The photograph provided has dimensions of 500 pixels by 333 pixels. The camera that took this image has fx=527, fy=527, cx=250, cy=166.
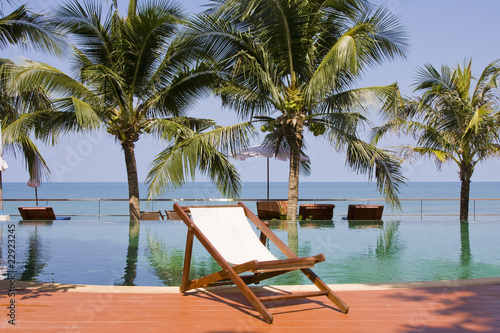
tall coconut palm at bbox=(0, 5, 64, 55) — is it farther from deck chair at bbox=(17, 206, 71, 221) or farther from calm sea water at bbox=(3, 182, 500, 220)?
calm sea water at bbox=(3, 182, 500, 220)

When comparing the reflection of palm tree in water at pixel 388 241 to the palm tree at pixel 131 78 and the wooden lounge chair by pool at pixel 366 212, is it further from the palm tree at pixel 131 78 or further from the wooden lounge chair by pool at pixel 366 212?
the palm tree at pixel 131 78

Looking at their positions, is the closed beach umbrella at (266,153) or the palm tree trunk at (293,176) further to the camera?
the closed beach umbrella at (266,153)

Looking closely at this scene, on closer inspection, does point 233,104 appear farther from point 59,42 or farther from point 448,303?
point 448,303

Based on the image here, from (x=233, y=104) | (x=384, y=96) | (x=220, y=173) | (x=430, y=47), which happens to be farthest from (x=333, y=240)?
(x=430, y=47)

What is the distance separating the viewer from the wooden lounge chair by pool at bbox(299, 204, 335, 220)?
14133 mm

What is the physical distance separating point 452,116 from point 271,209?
6094mm

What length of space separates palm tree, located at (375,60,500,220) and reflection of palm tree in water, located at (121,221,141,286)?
791 cm

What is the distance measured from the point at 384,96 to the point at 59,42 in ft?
25.3

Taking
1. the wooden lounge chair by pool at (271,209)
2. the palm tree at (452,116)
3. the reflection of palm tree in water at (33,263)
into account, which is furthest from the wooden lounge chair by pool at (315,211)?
the reflection of palm tree in water at (33,263)

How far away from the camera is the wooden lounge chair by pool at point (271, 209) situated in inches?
563

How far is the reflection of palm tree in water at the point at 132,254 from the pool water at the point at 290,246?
0.04ft

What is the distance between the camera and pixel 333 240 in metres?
9.70

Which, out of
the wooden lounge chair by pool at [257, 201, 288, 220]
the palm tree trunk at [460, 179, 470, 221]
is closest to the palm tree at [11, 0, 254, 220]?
the wooden lounge chair by pool at [257, 201, 288, 220]

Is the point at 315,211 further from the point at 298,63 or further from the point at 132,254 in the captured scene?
the point at 132,254
